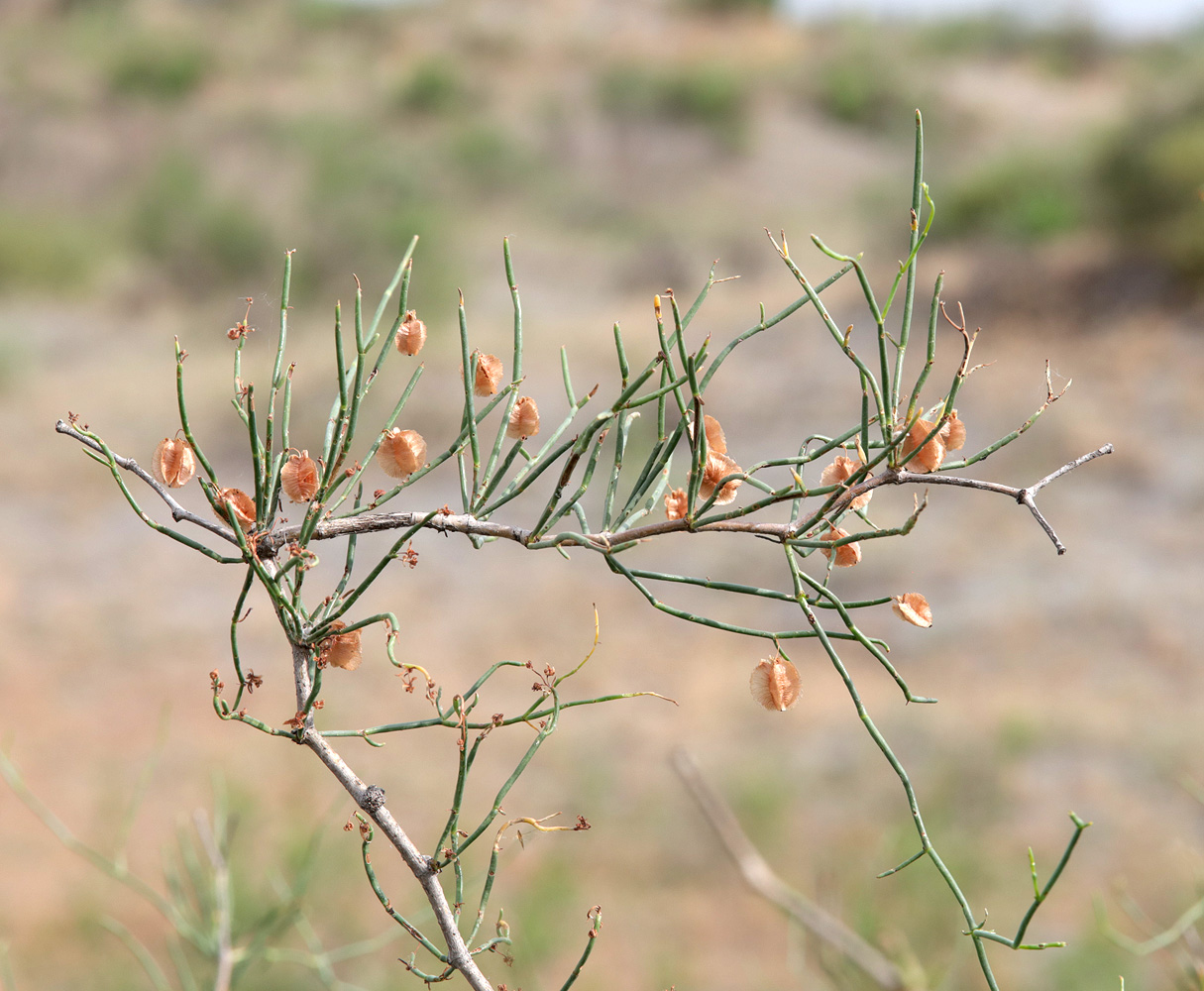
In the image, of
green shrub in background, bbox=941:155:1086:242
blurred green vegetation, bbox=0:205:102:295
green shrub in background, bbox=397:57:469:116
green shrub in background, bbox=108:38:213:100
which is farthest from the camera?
green shrub in background, bbox=397:57:469:116

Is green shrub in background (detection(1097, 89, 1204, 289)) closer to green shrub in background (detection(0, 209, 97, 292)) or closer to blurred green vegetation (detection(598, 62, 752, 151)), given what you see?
blurred green vegetation (detection(598, 62, 752, 151))

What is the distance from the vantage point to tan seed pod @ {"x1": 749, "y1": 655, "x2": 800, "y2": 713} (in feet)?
1.53

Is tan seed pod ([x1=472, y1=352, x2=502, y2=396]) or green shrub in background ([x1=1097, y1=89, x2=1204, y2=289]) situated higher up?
green shrub in background ([x1=1097, y1=89, x2=1204, y2=289])

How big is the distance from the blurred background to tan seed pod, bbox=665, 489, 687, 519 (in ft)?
1.98

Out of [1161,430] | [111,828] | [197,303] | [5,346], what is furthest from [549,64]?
[111,828]

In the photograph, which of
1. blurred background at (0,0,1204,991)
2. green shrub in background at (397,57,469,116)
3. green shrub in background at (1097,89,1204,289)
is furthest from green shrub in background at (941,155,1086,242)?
green shrub in background at (397,57,469,116)

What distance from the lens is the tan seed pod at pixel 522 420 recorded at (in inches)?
19.9

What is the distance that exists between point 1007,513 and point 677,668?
2.23 m

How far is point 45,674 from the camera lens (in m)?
5.00

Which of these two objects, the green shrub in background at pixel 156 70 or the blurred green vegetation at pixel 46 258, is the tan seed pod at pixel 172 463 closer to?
the blurred green vegetation at pixel 46 258

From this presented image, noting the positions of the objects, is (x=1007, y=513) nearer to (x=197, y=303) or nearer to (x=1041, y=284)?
(x=1041, y=284)

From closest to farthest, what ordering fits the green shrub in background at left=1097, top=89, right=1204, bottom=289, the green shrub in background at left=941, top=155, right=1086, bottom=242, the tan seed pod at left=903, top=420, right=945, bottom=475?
the tan seed pod at left=903, top=420, right=945, bottom=475 < the green shrub in background at left=1097, top=89, right=1204, bottom=289 < the green shrub in background at left=941, top=155, right=1086, bottom=242

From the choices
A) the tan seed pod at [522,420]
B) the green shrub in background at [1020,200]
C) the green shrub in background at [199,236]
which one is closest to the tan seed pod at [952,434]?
the tan seed pod at [522,420]

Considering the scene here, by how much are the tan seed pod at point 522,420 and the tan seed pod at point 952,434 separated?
7.2 inches
